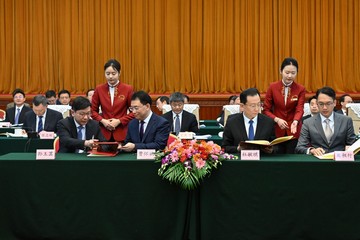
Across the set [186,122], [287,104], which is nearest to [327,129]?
[287,104]

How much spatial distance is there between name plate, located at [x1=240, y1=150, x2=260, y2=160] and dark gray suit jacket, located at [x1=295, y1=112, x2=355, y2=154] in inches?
24.4

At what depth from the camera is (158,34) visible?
10891mm

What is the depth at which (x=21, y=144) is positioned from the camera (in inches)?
220

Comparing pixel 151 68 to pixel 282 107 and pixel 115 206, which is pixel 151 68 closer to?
pixel 282 107

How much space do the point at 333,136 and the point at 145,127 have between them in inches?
53.7

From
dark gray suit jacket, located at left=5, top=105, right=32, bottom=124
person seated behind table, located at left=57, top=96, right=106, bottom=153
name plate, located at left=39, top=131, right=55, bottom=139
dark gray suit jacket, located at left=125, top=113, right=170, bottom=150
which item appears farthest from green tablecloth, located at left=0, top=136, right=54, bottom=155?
dark gray suit jacket, located at left=5, top=105, right=32, bottom=124

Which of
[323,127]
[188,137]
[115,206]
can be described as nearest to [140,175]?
[115,206]

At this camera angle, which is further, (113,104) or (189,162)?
(113,104)

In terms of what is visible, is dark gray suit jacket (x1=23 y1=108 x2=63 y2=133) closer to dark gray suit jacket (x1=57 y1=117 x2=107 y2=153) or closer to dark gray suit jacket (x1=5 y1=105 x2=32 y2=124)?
dark gray suit jacket (x1=5 y1=105 x2=32 y2=124)

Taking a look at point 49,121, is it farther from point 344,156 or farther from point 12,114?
point 344,156

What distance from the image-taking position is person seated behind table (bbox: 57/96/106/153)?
13.0ft

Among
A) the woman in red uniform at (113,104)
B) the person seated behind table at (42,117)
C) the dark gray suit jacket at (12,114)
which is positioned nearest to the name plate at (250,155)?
the woman in red uniform at (113,104)

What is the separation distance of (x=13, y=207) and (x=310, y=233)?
6.10 feet

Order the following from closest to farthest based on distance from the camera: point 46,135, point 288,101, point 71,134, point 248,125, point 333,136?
1. point 333,136
2. point 248,125
3. point 71,134
4. point 288,101
5. point 46,135
